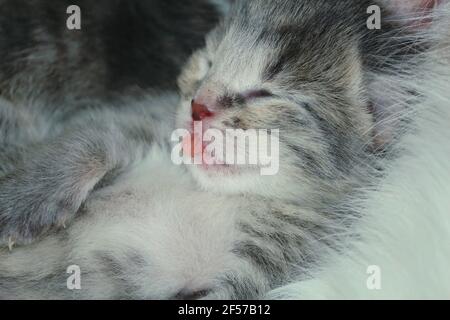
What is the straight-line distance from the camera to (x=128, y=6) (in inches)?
56.6

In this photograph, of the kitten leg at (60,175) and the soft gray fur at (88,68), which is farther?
the soft gray fur at (88,68)

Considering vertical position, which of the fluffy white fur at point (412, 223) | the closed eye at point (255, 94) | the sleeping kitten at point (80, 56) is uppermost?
the sleeping kitten at point (80, 56)

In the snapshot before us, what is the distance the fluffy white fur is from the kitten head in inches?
2.4

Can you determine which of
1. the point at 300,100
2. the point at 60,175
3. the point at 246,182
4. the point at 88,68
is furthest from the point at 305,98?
the point at 88,68

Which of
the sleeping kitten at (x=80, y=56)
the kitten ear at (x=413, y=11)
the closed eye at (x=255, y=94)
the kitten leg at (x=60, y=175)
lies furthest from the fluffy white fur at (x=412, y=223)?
the sleeping kitten at (x=80, y=56)

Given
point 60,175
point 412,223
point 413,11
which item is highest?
point 413,11

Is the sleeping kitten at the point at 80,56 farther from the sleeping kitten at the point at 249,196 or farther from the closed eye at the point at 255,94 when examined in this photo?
the closed eye at the point at 255,94

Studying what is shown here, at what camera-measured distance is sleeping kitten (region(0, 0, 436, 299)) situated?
3.52 feet

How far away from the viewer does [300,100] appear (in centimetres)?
109

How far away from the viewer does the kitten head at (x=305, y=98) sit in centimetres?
108

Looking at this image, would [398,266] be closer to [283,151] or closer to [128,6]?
[283,151]

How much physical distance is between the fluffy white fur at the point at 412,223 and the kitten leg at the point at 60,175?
328 mm

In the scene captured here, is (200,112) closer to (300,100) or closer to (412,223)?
(300,100)

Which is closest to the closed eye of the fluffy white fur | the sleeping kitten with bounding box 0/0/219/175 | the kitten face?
the kitten face
